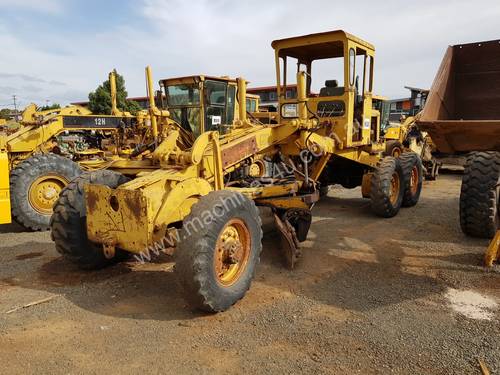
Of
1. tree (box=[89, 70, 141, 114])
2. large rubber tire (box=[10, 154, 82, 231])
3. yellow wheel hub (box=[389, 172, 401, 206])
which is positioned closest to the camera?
large rubber tire (box=[10, 154, 82, 231])

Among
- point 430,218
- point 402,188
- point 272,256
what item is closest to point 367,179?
point 402,188

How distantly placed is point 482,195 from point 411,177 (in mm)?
2714

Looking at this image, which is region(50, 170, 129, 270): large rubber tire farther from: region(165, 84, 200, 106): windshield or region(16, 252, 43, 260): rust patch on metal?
region(165, 84, 200, 106): windshield

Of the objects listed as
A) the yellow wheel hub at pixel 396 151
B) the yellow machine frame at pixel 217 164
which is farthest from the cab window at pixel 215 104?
the yellow wheel hub at pixel 396 151

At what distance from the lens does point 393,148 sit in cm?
1129

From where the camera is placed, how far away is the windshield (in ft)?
31.9

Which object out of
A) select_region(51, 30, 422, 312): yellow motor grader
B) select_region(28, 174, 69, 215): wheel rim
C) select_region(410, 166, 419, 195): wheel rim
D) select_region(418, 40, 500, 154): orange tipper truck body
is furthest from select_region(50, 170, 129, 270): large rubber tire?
select_region(410, 166, 419, 195): wheel rim

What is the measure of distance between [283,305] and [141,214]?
159 cm

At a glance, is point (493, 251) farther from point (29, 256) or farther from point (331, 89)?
point (29, 256)

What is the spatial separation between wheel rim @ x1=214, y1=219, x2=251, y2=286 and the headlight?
3.26 m

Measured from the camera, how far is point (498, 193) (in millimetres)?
5535

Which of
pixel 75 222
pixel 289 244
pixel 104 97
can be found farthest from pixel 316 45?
pixel 104 97

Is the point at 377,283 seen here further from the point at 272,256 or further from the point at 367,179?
the point at 367,179

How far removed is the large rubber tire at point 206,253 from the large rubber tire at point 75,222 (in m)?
1.50
